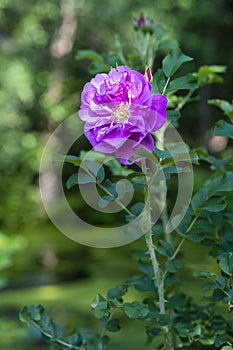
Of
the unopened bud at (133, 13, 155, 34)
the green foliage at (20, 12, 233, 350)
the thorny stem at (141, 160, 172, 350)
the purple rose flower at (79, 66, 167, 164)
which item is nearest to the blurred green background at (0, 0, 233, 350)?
the unopened bud at (133, 13, 155, 34)

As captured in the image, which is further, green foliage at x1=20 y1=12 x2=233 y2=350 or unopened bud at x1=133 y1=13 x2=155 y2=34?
unopened bud at x1=133 y1=13 x2=155 y2=34

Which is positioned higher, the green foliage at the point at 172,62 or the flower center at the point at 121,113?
the green foliage at the point at 172,62

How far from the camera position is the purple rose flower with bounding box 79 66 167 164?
775 mm

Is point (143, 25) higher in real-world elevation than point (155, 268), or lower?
higher

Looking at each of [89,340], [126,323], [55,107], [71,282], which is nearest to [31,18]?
[55,107]

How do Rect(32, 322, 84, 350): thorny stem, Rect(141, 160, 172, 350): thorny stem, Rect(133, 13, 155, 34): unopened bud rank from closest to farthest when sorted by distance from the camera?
Rect(141, 160, 172, 350): thorny stem < Rect(32, 322, 84, 350): thorny stem < Rect(133, 13, 155, 34): unopened bud

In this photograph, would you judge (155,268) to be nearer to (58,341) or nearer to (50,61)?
(58,341)

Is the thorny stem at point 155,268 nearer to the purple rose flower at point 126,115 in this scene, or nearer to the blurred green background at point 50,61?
the purple rose flower at point 126,115

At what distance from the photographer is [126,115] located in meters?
0.78

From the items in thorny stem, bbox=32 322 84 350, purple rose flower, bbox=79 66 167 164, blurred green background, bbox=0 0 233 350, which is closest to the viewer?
purple rose flower, bbox=79 66 167 164

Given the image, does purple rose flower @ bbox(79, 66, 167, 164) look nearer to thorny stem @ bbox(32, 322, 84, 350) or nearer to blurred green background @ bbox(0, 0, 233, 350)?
thorny stem @ bbox(32, 322, 84, 350)

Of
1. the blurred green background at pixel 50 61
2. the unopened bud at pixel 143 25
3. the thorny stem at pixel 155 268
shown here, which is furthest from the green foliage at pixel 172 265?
the blurred green background at pixel 50 61

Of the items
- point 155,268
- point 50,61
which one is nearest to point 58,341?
point 155,268

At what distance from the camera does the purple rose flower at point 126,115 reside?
78 cm
